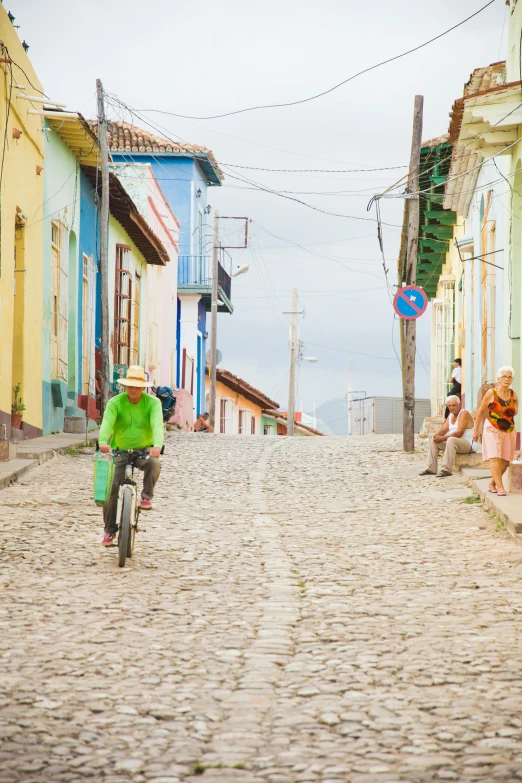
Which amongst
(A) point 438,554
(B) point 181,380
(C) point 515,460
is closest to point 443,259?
(B) point 181,380

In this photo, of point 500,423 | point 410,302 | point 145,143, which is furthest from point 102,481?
point 145,143

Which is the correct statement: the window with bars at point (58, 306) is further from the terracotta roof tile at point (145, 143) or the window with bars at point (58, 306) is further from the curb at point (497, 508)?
the terracotta roof tile at point (145, 143)

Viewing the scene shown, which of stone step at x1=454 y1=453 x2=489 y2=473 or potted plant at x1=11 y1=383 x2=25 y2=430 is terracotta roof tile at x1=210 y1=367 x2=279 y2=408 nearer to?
potted plant at x1=11 y1=383 x2=25 y2=430

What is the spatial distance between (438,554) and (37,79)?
41.0ft

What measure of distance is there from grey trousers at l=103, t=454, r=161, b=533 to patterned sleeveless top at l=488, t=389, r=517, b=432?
4001 mm

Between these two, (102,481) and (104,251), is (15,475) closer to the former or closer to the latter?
(102,481)

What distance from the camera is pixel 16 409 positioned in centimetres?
1739

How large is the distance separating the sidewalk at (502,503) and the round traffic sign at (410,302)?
442 cm

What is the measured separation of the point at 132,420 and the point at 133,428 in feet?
0.20

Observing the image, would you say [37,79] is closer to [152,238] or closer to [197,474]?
[197,474]

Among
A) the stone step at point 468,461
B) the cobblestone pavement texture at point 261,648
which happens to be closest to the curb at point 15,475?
the cobblestone pavement texture at point 261,648

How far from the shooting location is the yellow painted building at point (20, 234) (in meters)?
16.2

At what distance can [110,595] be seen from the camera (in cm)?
731

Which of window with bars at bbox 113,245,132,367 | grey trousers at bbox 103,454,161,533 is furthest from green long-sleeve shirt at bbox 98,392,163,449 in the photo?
window with bars at bbox 113,245,132,367
